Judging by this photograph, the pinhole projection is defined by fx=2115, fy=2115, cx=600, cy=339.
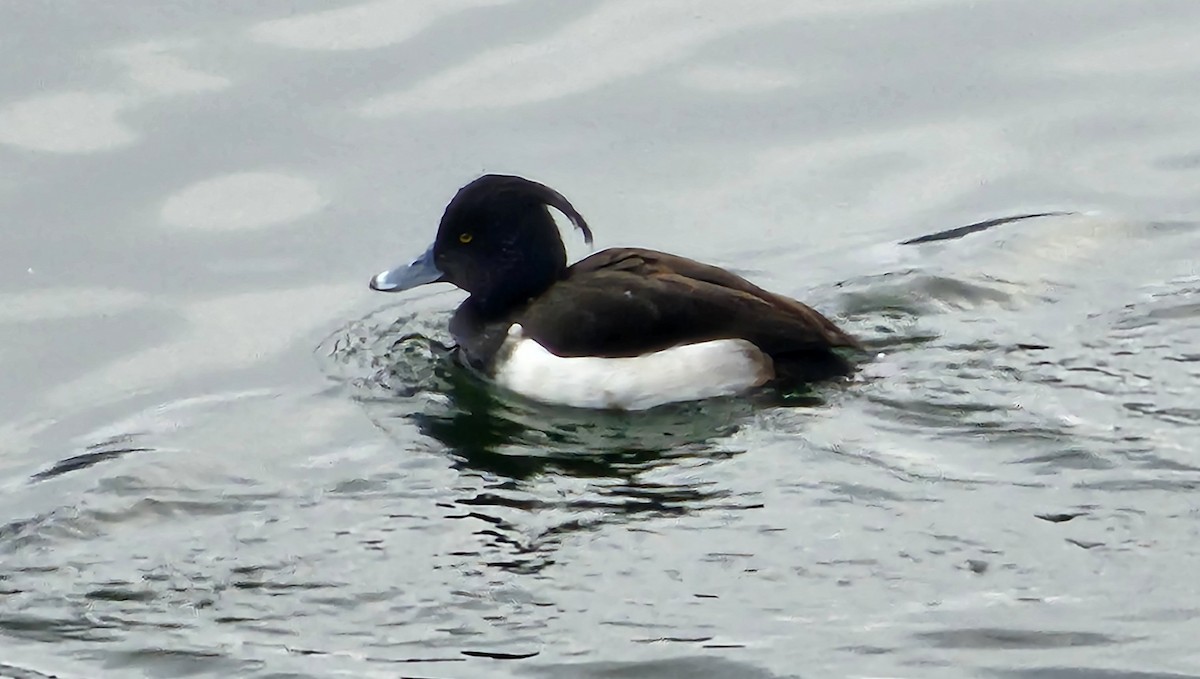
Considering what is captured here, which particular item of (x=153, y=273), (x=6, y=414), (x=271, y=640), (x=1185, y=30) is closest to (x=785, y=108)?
(x=1185, y=30)

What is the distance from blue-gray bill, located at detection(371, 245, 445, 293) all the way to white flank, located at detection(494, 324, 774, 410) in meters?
0.96

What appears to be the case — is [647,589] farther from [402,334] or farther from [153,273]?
[153,273]

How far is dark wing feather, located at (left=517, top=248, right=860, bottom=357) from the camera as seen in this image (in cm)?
818

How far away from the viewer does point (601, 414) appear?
322 inches

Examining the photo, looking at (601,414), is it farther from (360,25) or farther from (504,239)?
(360,25)

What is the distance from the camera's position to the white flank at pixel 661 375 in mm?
8164

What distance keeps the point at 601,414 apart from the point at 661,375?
0.28m

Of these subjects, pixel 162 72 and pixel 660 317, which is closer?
pixel 660 317

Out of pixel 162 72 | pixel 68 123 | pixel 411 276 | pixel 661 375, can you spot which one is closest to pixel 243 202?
pixel 68 123

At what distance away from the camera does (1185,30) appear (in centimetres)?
1172

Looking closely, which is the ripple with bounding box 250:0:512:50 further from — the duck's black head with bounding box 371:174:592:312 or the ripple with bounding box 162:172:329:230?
the duck's black head with bounding box 371:174:592:312

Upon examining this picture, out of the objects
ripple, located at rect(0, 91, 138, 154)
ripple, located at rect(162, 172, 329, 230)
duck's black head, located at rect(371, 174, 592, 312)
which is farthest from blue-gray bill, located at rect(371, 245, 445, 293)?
ripple, located at rect(0, 91, 138, 154)

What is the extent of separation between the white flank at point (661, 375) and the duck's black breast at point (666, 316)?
0.13ft

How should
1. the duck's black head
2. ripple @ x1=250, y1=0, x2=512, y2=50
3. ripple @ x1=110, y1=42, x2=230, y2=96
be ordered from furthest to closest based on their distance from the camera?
ripple @ x1=250, y1=0, x2=512, y2=50 → ripple @ x1=110, y1=42, x2=230, y2=96 → the duck's black head
